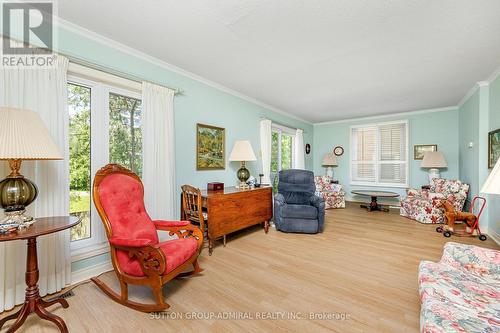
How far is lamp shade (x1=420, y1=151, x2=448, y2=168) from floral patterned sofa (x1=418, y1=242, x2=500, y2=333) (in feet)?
12.6

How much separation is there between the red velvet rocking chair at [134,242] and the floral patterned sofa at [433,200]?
14.2 ft

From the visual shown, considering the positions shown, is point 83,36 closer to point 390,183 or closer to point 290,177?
point 290,177

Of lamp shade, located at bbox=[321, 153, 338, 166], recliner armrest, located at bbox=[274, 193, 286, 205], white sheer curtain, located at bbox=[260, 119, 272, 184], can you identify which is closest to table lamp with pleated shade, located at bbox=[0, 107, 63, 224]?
recliner armrest, located at bbox=[274, 193, 286, 205]

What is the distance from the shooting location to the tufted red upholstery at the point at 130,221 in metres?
1.76

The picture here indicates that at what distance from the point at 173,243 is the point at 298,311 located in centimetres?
118

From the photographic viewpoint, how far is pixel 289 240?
10.7 ft

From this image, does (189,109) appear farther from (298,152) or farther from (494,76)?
(494,76)

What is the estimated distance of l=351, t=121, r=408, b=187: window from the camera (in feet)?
18.4

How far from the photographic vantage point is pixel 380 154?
590cm

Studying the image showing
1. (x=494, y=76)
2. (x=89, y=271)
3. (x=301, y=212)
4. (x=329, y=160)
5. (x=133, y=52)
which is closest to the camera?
(x=89, y=271)

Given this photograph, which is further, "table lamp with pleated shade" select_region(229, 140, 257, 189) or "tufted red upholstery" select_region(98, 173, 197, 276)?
"table lamp with pleated shade" select_region(229, 140, 257, 189)

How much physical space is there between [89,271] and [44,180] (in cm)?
100

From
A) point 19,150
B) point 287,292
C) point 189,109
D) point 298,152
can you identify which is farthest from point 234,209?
point 298,152

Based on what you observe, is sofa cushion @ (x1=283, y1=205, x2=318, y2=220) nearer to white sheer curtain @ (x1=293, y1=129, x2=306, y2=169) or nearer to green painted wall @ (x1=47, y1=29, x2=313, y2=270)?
green painted wall @ (x1=47, y1=29, x2=313, y2=270)
